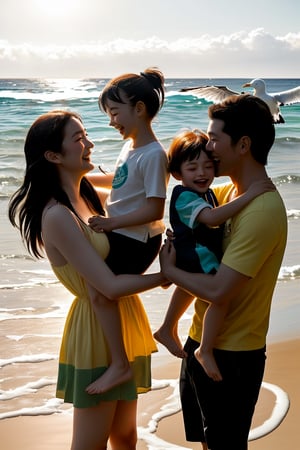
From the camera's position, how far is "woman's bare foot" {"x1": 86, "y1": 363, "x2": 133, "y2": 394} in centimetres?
304

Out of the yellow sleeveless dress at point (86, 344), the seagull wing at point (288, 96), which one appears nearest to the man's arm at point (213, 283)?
the yellow sleeveless dress at point (86, 344)

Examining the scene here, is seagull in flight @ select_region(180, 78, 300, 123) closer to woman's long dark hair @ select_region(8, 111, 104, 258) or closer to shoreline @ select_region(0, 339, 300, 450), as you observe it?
shoreline @ select_region(0, 339, 300, 450)

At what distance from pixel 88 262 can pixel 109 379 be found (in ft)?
1.44

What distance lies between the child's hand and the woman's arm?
13cm

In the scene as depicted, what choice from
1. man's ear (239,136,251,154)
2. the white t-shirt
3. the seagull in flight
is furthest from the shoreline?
the seagull in flight

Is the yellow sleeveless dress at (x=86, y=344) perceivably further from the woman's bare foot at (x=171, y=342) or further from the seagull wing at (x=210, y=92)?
the seagull wing at (x=210, y=92)

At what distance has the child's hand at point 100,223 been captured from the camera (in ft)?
10.2

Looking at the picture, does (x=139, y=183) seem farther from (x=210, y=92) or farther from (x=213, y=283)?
(x=210, y=92)

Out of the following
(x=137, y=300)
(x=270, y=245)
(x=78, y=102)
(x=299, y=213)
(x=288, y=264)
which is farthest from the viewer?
(x=78, y=102)

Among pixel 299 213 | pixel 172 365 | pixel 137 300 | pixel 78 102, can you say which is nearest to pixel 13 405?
pixel 172 365

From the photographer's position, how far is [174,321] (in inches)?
126

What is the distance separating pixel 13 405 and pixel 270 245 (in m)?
2.51

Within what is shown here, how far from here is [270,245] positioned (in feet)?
9.16

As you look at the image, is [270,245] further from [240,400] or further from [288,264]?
[288,264]
